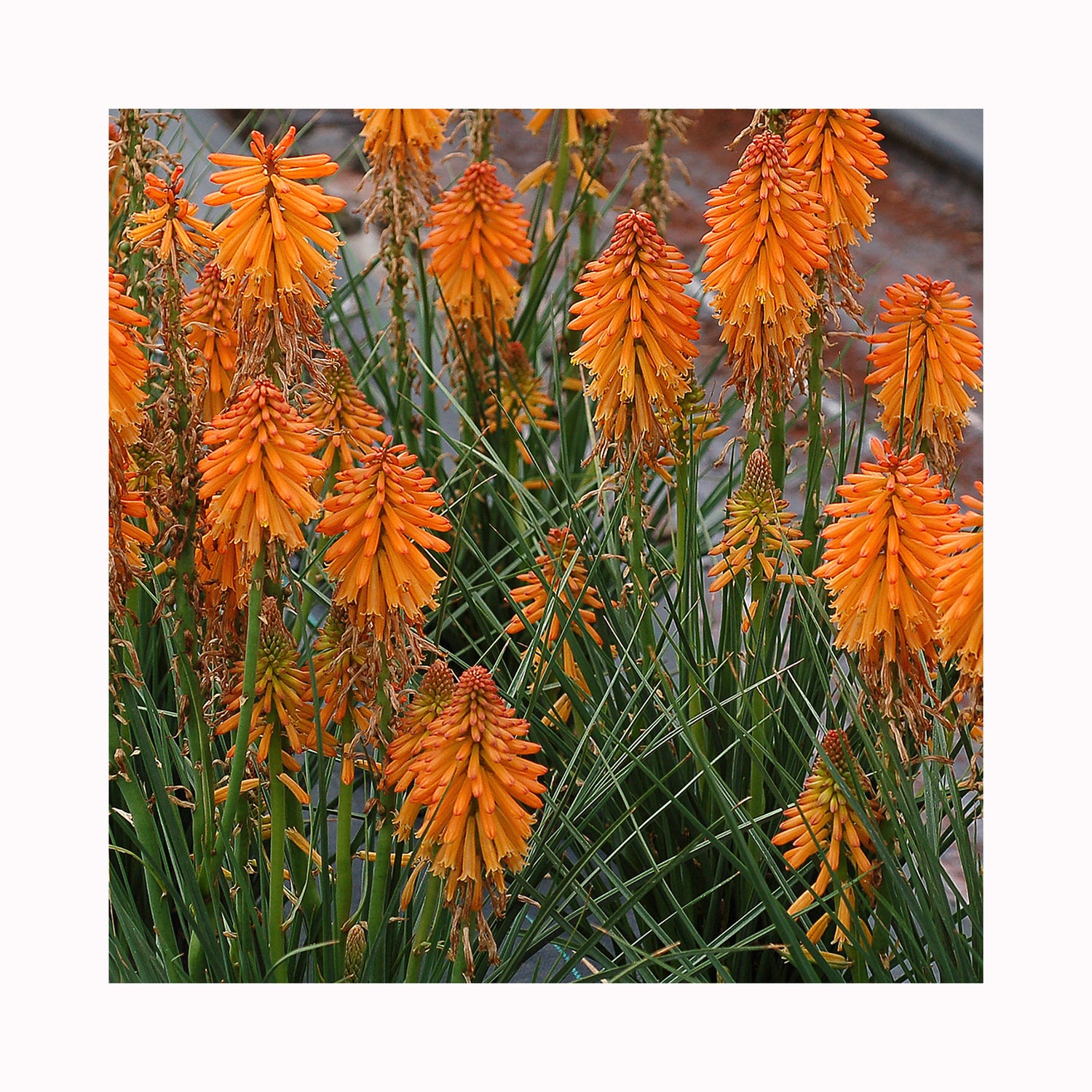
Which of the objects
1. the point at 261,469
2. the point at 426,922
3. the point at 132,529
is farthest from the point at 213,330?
the point at 426,922

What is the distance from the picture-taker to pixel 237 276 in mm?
1560

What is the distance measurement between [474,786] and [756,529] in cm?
60

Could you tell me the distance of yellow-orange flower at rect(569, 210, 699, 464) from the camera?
1710 mm

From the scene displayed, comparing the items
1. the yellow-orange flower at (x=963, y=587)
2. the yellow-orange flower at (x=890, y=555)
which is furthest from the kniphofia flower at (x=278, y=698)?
the yellow-orange flower at (x=963, y=587)

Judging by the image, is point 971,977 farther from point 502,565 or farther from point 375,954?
point 502,565

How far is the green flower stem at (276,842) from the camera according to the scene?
1604 mm

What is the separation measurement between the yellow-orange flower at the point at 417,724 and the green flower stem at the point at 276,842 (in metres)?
0.16

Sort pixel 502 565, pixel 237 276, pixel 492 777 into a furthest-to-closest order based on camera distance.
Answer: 1. pixel 502 565
2. pixel 237 276
3. pixel 492 777

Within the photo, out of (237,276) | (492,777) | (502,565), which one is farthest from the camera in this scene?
(502,565)

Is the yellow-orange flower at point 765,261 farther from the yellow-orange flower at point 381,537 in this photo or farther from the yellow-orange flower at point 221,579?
the yellow-orange flower at point 221,579

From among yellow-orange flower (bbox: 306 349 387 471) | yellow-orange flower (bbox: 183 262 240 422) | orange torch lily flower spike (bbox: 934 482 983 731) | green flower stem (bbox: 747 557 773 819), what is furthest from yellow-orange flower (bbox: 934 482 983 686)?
yellow-orange flower (bbox: 183 262 240 422)
